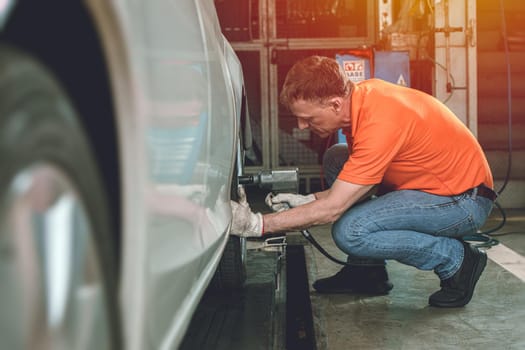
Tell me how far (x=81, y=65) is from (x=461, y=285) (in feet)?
7.24

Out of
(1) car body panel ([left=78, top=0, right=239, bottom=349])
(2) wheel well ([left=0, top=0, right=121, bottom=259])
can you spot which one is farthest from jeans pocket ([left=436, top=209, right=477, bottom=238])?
(2) wheel well ([left=0, top=0, right=121, bottom=259])

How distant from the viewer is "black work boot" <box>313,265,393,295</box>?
9.78 feet

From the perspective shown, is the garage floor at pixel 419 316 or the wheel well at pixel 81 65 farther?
the garage floor at pixel 419 316

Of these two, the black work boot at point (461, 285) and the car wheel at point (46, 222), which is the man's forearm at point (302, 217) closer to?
the black work boot at point (461, 285)

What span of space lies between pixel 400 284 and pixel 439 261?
1.30ft

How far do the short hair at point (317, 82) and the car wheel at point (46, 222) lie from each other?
74.1 inches

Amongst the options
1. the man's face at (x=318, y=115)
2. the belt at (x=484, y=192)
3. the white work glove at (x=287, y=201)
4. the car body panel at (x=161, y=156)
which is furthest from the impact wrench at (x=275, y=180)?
the car body panel at (x=161, y=156)

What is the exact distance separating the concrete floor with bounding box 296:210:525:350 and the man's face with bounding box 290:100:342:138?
0.73 meters

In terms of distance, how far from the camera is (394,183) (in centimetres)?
287

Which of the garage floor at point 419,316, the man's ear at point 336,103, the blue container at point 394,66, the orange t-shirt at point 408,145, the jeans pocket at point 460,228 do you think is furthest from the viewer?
the blue container at point 394,66

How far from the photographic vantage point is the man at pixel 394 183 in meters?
2.57

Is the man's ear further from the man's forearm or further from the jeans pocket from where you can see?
the jeans pocket

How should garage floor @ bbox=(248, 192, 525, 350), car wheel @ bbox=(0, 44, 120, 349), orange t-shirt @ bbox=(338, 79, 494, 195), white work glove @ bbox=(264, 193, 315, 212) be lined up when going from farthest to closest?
white work glove @ bbox=(264, 193, 315, 212) < orange t-shirt @ bbox=(338, 79, 494, 195) < garage floor @ bbox=(248, 192, 525, 350) < car wheel @ bbox=(0, 44, 120, 349)

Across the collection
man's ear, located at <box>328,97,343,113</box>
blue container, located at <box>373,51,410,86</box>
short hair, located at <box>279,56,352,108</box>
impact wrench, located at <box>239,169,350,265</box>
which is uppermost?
blue container, located at <box>373,51,410,86</box>
